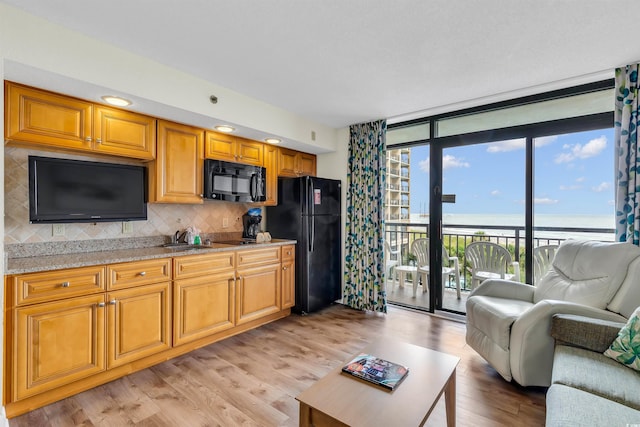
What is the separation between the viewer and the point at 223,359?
2592mm

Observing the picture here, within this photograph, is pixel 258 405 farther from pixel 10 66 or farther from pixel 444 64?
pixel 444 64

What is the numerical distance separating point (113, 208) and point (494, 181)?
3977 mm

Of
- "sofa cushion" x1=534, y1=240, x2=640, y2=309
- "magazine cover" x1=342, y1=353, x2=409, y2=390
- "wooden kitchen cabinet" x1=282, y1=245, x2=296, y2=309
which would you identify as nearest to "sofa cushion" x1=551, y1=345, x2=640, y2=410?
"sofa cushion" x1=534, y1=240, x2=640, y2=309

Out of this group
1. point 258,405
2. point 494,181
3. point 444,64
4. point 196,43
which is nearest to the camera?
point 258,405

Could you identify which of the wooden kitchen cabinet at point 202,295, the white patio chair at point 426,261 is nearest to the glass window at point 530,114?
the white patio chair at point 426,261

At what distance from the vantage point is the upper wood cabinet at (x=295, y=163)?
3.92m

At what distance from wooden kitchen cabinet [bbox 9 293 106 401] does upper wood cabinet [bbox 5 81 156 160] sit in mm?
1119

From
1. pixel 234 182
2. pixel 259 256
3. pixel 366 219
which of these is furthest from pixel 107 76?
pixel 366 219

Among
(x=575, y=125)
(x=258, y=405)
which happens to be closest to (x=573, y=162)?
(x=575, y=125)

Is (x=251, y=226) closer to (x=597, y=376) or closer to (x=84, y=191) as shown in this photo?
(x=84, y=191)

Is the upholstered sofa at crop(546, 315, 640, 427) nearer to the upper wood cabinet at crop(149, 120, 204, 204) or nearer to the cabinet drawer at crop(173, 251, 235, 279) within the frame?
the cabinet drawer at crop(173, 251, 235, 279)

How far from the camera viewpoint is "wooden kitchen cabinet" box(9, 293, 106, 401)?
5.95ft

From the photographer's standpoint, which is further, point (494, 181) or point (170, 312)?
point (494, 181)

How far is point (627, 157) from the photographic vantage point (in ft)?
8.08
